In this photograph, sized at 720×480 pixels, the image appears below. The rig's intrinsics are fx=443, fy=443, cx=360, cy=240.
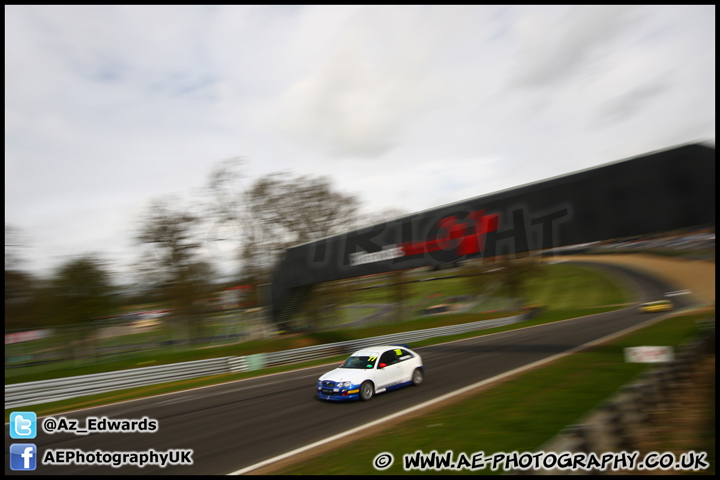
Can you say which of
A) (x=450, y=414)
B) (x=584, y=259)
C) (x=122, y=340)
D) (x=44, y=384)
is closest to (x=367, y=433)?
(x=450, y=414)

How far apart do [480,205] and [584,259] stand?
92.1 metres

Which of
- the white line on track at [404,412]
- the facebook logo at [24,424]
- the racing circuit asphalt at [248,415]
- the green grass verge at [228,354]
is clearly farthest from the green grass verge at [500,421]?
the green grass verge at [228,354]

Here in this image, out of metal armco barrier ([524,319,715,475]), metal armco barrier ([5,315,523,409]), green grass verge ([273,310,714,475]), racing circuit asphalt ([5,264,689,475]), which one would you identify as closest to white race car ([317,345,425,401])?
racing circuit asphalt ([5,264,689,475])

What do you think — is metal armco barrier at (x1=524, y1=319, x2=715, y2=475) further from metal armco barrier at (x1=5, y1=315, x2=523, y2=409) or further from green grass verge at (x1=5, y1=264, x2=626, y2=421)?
metal armco barrier at (x1=5, y1=315, x2=523, y2=409)

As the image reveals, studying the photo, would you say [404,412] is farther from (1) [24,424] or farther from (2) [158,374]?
(2) [158,374]

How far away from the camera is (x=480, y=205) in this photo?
17516mm

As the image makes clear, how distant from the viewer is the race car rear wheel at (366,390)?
1251 centimetres

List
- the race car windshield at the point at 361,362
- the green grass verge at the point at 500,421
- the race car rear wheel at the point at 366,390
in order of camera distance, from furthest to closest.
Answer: the race car windshield at the point at 361,362, the race car rear wheel at the point at 366,390, the green grass verge at the point at 500,421

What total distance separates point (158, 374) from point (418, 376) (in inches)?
479

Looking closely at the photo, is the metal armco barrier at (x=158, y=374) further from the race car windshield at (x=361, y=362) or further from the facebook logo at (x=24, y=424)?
the race car windshield at (x=361, y=362)

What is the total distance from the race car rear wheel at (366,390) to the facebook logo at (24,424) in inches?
295

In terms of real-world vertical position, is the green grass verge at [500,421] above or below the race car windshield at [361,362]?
below

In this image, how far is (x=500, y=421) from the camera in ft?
30.8

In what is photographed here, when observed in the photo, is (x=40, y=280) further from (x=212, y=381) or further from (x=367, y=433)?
(x=367, y=433)
